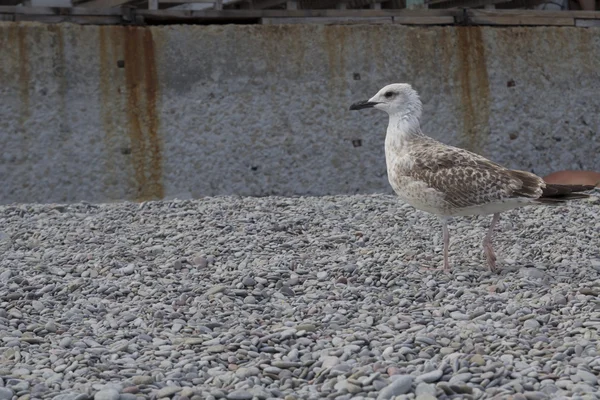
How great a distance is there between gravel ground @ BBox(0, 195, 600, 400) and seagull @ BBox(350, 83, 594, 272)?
49 centimetres

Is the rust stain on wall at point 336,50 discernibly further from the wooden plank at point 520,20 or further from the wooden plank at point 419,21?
the wooden plank at point 520,20

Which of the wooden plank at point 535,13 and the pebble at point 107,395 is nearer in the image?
the pebble at point 107,395

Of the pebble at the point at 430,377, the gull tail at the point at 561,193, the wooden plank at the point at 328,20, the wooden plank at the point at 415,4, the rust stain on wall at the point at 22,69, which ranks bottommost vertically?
the pebble at the point at 430,377

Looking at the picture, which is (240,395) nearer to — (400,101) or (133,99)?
Answer: (400,101)

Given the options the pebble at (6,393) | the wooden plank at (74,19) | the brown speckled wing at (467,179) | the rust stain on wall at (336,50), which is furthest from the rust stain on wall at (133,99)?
the pebble at (6,393)

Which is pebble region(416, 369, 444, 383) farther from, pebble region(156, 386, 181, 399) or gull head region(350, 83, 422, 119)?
gull head region(350, 83, 422, 119)

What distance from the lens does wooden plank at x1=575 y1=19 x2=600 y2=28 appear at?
42.0 ft

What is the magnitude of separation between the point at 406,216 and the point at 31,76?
17.6 ft

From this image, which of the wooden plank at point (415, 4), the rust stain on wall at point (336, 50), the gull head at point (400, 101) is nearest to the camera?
the gull head at point (400, 101)

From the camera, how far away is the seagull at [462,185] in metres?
6.39

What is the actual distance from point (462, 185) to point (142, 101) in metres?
6.14

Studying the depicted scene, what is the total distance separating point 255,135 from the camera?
12.0 metres

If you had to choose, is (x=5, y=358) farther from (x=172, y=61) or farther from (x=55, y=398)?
(x=172, y=61)

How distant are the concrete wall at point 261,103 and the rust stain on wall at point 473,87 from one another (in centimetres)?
2
